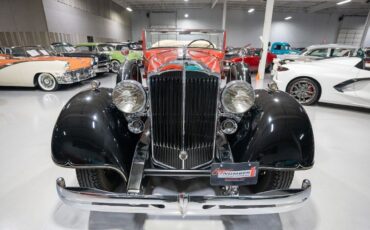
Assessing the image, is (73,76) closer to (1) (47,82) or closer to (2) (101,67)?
(1) (47,82)

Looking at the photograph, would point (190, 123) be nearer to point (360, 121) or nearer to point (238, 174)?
point (238, 174)

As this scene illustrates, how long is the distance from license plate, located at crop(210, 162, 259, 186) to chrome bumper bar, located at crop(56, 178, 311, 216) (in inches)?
4.4

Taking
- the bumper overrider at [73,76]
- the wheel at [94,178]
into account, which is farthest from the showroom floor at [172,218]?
the bumper overrider at [73,76]

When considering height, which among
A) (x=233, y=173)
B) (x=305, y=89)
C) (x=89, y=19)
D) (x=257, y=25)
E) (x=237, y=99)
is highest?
(x=257, y=25)

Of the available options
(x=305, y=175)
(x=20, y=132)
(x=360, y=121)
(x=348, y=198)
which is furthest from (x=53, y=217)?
(x=360, y=121)

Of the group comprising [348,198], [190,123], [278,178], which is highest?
[190,123]

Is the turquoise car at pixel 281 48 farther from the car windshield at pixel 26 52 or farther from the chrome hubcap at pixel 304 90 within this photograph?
the car windshield at pixel 26 52

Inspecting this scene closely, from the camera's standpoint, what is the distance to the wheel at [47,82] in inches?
225

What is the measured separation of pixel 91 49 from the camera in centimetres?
891

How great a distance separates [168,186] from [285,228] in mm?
1035

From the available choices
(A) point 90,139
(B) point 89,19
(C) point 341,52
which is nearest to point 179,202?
(A) point 90,139

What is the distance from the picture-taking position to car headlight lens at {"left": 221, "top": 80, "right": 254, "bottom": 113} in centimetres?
155

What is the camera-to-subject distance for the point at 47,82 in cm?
580

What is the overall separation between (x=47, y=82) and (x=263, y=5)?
17396mm
